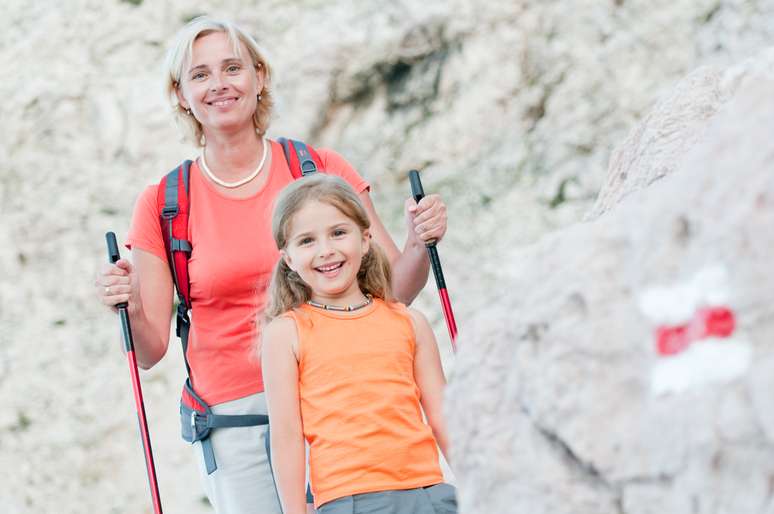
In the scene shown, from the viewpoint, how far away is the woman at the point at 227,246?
3.58 m

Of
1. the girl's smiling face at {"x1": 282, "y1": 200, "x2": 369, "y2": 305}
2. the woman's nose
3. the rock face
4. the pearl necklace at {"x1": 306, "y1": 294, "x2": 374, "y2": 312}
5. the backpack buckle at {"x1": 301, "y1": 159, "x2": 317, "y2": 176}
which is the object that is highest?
the woman's nose

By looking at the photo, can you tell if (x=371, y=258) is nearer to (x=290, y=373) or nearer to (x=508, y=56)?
(x=290, y=373)

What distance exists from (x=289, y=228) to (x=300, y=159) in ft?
1.93

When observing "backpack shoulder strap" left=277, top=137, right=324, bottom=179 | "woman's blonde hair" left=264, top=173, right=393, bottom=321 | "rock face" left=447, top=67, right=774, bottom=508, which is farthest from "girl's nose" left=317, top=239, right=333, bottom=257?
"rock face" left=447, top=67, right=774, bottom=508

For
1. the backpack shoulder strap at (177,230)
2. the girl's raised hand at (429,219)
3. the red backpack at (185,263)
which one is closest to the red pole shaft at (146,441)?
the red backpack at (185,263)

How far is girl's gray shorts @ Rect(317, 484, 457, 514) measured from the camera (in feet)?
9.48

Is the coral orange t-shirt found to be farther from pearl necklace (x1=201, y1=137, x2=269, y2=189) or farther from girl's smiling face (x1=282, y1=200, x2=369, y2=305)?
girl's smiling face (x1=282, y1=200, x2=369, y2=305)

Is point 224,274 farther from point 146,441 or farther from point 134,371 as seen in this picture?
point 146,441

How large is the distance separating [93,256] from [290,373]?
28.5ft

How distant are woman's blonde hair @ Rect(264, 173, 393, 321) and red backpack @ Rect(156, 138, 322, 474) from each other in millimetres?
415

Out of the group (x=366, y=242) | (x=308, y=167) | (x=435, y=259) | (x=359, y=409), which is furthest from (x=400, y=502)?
(x=308, y=167)

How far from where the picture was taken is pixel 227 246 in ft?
11.9

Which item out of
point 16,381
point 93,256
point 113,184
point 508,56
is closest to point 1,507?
point 16,381

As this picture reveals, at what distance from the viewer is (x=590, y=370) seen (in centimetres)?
181
